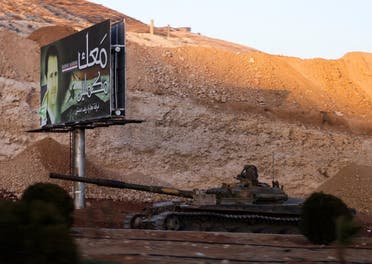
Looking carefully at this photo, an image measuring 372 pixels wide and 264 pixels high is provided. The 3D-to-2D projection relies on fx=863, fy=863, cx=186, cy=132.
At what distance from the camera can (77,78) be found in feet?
79.9

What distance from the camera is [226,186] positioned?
2019cm

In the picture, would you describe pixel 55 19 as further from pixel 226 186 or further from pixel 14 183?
pixel 226 186

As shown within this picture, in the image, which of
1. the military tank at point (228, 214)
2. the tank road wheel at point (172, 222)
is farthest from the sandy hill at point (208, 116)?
the tank road wheel at point (172, 222)

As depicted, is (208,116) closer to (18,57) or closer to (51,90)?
(18,57)

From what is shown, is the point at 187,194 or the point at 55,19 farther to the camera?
A: the point at 55,19

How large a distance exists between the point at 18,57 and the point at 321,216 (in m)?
28.8

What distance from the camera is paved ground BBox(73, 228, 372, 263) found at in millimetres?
11391

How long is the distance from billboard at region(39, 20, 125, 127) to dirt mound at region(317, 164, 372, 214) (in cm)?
1322

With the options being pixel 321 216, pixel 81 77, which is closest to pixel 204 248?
pixel 321 216

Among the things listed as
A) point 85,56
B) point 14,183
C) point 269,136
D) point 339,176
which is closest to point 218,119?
point 269,136

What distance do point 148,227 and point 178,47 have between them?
27.2m

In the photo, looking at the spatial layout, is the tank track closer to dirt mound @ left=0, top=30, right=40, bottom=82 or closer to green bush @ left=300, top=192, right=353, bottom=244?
green bush @ left=300, top=192, right=353, bottom=244

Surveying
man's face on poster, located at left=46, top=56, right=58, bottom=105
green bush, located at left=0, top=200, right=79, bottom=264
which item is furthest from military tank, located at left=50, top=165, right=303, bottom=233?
green bush, located at left=0, top=200, right=79, bottom=264

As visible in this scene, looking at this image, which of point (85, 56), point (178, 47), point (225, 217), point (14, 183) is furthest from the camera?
point (178, 47)
